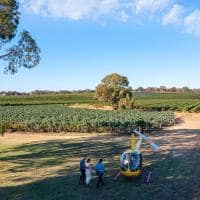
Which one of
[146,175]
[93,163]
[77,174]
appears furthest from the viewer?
[93,163]

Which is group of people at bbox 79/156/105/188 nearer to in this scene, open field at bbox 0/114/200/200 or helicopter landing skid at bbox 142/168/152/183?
open field at bbox 0/114/200/200

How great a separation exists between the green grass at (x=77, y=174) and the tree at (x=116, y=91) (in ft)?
137

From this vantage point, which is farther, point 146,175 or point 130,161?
point 146,175

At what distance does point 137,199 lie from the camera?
1786 cm

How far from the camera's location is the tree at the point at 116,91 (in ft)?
255

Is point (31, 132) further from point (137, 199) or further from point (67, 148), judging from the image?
point (137, 199)

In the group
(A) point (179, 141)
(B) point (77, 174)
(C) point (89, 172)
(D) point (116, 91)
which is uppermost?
(D) point (116, 91)

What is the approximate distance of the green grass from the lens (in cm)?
1869

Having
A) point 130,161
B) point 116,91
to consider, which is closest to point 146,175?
point 130,161

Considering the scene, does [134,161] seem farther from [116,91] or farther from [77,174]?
[116,91]

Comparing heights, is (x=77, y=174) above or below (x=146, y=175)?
below

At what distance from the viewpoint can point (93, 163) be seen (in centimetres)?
2631

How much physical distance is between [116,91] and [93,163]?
52429mm

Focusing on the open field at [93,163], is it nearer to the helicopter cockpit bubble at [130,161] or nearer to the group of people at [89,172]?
the group of people at [89,172]
